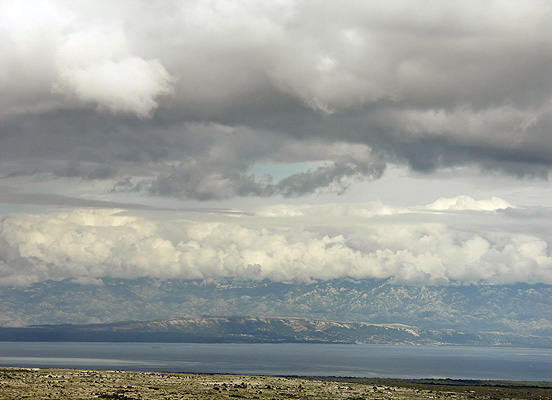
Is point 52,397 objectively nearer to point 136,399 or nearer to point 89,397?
point 89,397

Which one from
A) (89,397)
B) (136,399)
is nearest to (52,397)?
(89,397)

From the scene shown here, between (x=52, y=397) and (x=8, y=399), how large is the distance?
1470 centimetres

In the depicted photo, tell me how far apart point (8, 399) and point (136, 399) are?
36137 mm

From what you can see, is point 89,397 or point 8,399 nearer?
point 8,399

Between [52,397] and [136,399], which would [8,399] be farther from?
[136,399]

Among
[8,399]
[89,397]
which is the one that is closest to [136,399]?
[89,397]

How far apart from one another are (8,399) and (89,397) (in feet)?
82.7

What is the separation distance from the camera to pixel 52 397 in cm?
19425

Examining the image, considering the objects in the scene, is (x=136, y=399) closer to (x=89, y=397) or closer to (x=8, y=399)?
(x=89, y=397)

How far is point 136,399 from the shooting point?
197 metres

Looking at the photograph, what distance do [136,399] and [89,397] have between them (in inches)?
601

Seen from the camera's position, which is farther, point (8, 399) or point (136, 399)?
point (136, 399)

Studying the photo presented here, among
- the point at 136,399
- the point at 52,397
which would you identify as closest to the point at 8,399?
the point at 52,397

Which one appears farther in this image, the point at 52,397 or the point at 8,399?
the point at 52,397
